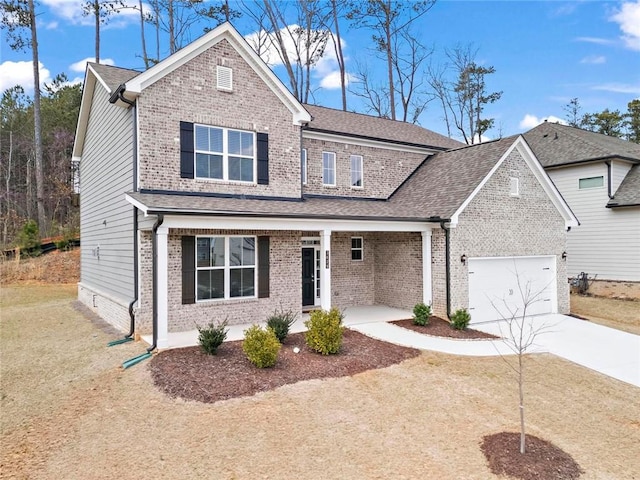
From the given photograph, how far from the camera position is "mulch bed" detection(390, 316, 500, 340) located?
434 inches

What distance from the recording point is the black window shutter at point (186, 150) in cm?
1084

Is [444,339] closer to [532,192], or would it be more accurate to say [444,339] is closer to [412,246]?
[412,246]

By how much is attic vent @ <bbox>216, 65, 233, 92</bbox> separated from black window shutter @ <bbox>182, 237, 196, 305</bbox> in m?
4.24

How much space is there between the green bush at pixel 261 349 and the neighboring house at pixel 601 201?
17202mm

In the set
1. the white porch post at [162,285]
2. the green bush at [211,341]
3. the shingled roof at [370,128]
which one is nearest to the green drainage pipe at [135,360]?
the white porch post at [162,285]

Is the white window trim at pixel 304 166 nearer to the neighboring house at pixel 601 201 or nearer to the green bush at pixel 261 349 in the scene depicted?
the green bush at pixel 261 349

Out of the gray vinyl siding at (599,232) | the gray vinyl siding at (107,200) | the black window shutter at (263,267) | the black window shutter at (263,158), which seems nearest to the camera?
the gray vinyl siding at (107,200)

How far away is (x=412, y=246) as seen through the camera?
44.6 feet

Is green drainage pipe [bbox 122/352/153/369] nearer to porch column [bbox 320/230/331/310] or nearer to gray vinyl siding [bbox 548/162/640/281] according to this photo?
porch column [bbox 320/230/331/310]

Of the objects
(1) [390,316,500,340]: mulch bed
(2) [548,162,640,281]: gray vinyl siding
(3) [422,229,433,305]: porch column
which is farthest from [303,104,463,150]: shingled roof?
(1) [390,316,500,340]: mulch bed

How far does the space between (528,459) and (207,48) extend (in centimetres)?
1127

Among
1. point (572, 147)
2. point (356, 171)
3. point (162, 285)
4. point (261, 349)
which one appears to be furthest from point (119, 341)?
point (572, 147)

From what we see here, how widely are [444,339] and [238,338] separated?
505cm

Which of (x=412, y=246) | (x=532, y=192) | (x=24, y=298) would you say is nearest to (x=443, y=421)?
(x=412, y=246)
